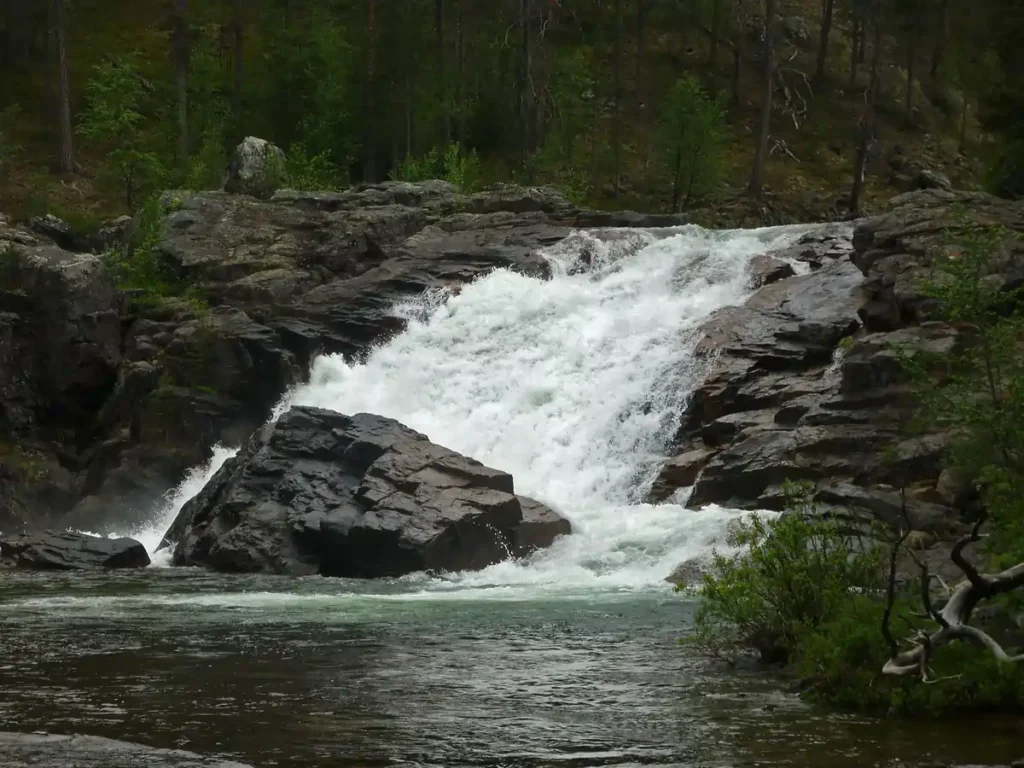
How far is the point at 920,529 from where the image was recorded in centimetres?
2245

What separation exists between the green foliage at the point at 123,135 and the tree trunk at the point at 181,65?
63.7 inches

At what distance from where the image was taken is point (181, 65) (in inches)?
2333

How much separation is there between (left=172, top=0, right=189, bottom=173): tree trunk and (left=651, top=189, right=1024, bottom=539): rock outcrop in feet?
107

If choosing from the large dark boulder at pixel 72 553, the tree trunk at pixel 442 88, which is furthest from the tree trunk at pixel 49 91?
the large dark boulder at pixel 72 553

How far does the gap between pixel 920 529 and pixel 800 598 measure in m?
9.42

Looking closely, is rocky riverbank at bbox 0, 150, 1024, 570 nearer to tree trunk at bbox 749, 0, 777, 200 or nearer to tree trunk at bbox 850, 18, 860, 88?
tree trunk at bbox 749, 0, 777, 200

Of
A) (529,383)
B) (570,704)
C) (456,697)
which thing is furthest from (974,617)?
(529,383)

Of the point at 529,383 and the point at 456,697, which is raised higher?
the point at 529,383

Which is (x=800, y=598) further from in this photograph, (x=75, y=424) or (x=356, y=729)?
(x=75, y=424)

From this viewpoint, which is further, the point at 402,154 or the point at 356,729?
the point at 402,154

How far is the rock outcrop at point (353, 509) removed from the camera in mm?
24969

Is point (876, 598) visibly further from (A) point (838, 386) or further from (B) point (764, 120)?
(B) point (764, 120)

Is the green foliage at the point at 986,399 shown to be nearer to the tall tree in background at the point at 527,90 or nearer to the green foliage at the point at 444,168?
the green foliage at the point at 444,168

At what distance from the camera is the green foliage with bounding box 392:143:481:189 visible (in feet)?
173
